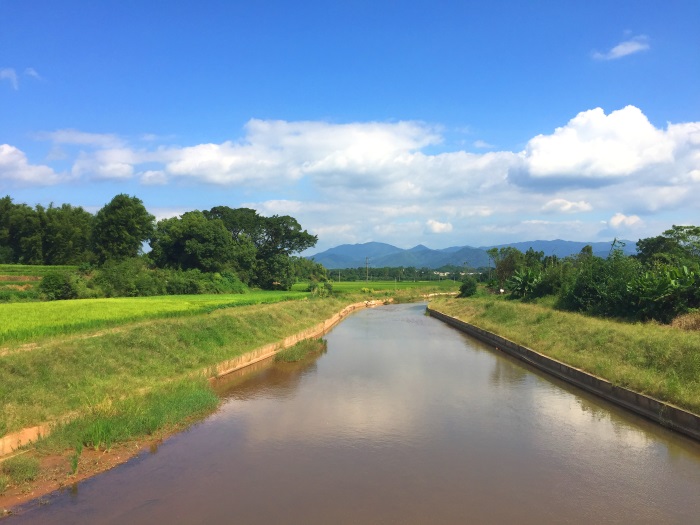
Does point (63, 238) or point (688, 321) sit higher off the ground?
point (63, 238)

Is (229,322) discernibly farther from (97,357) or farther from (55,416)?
(55,416)

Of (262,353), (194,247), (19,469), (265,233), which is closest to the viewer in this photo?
(19,469)

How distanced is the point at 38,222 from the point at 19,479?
48211 mm

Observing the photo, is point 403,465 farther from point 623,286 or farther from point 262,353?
point 623,286

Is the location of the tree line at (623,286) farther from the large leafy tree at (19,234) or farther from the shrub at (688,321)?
the large leafy tree at (19,234)

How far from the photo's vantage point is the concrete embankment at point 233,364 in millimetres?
8641

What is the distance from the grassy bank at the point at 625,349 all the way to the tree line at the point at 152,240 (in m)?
26.6

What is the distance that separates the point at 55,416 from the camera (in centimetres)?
984

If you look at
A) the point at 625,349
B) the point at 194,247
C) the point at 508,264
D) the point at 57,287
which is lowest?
the point at 625,349

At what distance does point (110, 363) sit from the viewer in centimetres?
1320

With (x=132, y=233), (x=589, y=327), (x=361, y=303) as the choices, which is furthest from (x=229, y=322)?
(x=361, y=303)

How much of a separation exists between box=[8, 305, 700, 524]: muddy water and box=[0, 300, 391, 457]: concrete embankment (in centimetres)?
158

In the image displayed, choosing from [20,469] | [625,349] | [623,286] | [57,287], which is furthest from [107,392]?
[623,286]

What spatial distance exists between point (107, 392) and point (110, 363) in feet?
5.78
